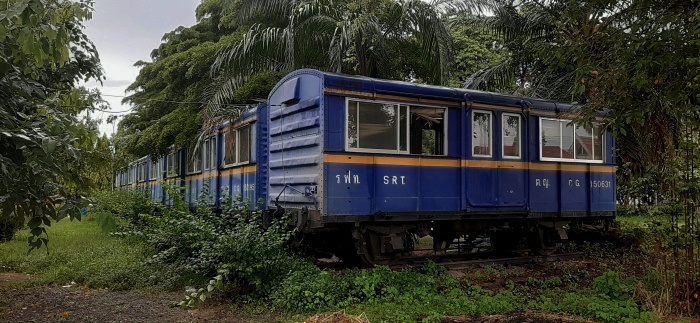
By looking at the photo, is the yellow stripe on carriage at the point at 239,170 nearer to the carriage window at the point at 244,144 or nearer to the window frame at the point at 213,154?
the carriage window at the point at 244,144

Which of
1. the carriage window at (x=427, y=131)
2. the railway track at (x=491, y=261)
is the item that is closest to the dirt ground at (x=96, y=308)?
the railway track at (x=491, y=261)

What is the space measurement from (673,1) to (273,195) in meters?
6.77

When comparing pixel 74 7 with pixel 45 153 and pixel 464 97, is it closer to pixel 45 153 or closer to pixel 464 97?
pixel 45 153

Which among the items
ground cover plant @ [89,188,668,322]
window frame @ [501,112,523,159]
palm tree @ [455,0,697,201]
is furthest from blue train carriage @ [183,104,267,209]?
palm tree @ [455,0,697,201]

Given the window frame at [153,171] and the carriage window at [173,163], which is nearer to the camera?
the carriage window at [173,163]

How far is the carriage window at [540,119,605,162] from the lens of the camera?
35.2ft

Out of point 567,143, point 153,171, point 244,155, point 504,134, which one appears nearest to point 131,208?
point 244,155

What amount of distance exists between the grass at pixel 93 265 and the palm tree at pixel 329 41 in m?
4.15

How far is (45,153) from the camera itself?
3.07 meters

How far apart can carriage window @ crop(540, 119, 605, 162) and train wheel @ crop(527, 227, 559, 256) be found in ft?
4.78

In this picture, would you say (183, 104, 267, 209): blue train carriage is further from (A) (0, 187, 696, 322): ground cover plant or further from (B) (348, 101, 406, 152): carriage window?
(B) (348, 101, 406, 152): carriage window

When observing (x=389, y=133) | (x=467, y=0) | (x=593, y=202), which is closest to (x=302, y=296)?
(x=389, y=133)

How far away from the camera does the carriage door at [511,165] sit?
1020 centimetres

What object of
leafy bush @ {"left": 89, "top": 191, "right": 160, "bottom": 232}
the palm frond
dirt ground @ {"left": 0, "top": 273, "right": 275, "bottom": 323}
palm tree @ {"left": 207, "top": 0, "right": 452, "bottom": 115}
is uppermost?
the palm frond
